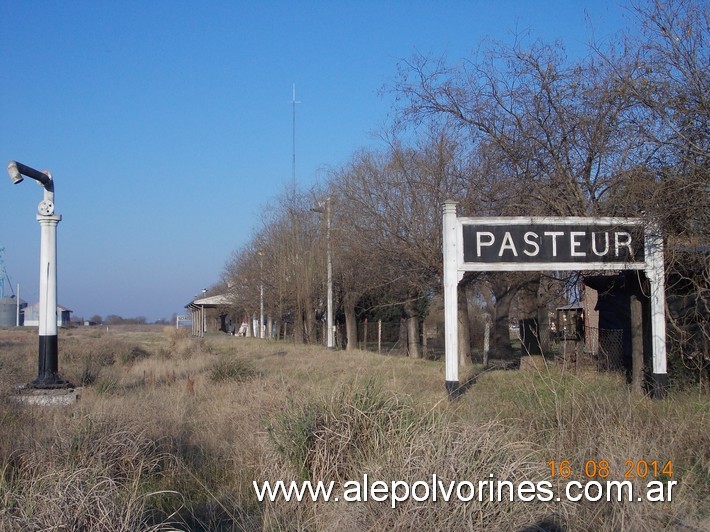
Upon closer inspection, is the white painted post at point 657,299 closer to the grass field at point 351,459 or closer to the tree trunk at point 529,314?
the grass field at point 351,459

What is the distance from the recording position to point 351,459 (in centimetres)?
569

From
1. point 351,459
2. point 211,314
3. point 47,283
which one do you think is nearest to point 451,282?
point 351,459

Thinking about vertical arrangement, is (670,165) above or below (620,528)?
above

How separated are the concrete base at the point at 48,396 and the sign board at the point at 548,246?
232 inches

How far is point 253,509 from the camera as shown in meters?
5.76

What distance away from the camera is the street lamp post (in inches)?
475

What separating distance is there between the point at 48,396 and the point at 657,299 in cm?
936

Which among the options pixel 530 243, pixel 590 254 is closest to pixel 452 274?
pixel 530 243

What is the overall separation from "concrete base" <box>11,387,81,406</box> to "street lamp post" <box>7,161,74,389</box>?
0.92ft

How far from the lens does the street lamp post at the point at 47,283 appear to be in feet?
39.5

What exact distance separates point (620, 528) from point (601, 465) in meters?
0.67

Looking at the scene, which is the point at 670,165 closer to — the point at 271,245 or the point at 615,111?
the point at 615,111

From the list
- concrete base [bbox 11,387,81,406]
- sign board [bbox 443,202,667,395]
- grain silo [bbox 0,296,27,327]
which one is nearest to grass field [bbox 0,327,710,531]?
concrete base [bbox 11,387,81,406]

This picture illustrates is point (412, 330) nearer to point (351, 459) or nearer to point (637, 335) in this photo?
point (637, 335)
